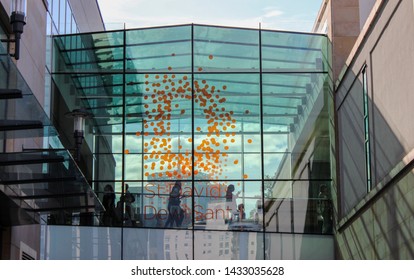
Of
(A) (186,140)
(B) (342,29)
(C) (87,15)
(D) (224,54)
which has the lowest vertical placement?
(A) (186,140)

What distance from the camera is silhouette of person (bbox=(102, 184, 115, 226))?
91.2 feet

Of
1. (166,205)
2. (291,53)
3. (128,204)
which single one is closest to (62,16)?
(128,204)

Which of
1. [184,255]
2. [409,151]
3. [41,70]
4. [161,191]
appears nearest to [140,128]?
[161,191]

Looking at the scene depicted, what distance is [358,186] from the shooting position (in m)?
24.7

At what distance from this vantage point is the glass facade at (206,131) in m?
27.7

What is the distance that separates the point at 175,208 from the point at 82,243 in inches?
120

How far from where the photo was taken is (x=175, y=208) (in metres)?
27.8

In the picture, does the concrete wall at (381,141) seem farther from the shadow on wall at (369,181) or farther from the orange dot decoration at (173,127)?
the orange dot decoration at (173,127)

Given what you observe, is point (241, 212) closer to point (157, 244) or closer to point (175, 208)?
point (175, 208)

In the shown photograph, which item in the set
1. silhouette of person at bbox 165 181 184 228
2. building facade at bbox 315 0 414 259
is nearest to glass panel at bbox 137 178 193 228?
silhouette of person at bbox 165 181 184 228

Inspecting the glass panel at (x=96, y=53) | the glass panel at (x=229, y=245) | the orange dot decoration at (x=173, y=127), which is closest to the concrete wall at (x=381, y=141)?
the glass panel at (x=229, y=245)

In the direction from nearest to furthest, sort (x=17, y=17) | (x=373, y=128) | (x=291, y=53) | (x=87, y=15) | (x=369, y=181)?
(x=17, y=17) → (x=373, y=128) → (x=369, y=181) → (x=291, y=53) → (x=87, y=15)

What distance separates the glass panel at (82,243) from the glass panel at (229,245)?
256 centimetres

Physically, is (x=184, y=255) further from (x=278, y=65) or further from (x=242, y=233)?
(x=278, y=65)
